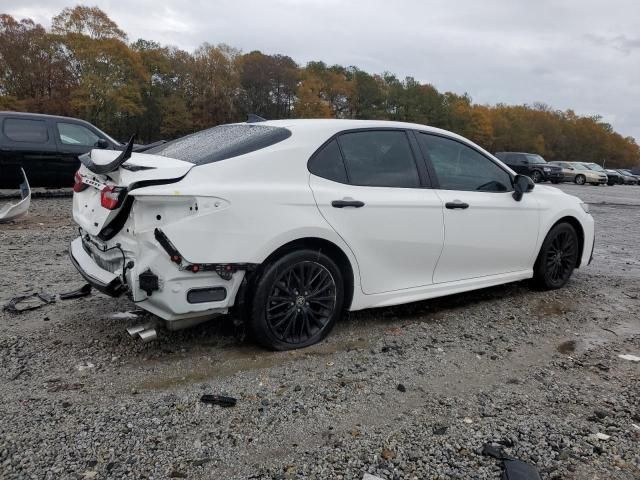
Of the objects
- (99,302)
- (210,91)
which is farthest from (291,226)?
(210,91)

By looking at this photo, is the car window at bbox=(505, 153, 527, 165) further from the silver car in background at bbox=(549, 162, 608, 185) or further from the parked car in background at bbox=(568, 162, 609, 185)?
the parked car in background at bbox=(568, 162, 609, 185)

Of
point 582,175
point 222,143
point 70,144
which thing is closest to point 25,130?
point 70,144

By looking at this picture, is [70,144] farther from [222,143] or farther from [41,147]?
[222,143]

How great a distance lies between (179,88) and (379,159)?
204 ft

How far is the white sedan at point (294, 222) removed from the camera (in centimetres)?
310

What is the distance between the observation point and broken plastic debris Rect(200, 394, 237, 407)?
292cm

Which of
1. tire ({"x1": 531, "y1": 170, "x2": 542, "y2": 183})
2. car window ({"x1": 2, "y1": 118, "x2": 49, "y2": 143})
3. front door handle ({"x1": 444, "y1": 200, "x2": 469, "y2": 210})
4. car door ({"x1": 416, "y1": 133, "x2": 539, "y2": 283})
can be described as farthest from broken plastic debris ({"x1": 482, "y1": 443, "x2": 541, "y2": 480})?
tire ({"x1": 531, "y1": 170, "x2": 542, "y2": 183})

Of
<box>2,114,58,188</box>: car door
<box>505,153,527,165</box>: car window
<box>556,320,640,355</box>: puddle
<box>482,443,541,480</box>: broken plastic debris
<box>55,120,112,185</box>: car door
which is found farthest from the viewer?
<box>505,153,527,165</box>: car window

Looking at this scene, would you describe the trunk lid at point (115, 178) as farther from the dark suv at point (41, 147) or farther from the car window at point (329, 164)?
the dark suv at point (41, 147)

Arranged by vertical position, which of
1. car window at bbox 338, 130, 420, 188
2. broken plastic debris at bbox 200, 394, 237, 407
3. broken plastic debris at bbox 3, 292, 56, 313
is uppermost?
car window at bbox 338, 130, 420, 188

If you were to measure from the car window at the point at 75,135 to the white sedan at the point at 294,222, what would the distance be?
739 cm

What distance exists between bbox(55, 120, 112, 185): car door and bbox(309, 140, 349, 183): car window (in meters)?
7.79

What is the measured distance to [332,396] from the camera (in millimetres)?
3059

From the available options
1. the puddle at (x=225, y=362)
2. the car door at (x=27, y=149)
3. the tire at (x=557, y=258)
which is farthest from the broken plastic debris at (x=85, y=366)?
the car door at (x=27, y=149)
